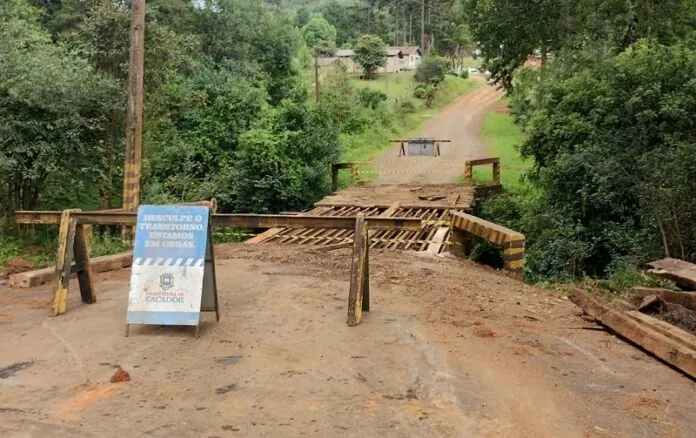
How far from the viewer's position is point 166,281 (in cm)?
612

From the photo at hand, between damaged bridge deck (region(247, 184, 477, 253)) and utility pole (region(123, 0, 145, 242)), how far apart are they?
4.35m

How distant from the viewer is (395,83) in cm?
6438

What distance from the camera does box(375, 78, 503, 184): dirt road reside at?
23587mm

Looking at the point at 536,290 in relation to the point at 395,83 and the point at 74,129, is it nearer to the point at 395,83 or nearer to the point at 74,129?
the point at 74,129

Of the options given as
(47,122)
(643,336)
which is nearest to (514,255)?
(643,336)

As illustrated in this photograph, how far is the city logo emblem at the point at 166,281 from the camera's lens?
6.11 metres

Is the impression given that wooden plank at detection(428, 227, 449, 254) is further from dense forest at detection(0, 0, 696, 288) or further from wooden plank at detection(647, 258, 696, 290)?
wooden plank at detection(647, 258, 696, 290)

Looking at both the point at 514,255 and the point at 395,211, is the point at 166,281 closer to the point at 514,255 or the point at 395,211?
the point at 514,255

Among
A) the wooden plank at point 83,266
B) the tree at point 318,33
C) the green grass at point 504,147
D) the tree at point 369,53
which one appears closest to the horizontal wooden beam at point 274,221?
the wooden plank at point 83,266

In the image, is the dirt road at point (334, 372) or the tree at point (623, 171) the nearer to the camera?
the dirt road at point (334, 372)

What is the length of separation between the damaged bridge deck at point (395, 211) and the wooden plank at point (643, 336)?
148 inches

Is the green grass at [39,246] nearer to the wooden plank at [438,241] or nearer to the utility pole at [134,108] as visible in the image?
the utility pole at [134,108]

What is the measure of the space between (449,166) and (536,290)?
713 inches

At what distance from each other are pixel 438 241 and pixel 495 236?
2.15 metres
